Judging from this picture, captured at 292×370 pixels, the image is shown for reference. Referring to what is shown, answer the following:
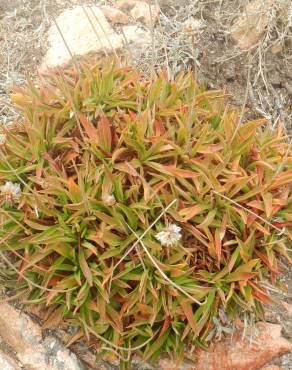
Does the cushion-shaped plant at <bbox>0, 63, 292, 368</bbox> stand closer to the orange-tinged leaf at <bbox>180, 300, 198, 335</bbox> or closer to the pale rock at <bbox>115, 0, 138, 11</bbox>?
the orange-tinged leaf at <bbox>180, 300, 198, 335</bbox>

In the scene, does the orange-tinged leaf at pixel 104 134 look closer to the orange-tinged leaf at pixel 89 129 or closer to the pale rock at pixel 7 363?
the orange-tinged leaf at pixel 89 129

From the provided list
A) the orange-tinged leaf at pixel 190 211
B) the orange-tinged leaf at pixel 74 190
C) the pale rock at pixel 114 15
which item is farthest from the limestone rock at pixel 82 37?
the orange-tinged leaf at pixel 190 211

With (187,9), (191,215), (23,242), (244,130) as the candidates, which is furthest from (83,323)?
(187,9)

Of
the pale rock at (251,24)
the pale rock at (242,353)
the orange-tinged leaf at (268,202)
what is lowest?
the pale rock at (242,353)

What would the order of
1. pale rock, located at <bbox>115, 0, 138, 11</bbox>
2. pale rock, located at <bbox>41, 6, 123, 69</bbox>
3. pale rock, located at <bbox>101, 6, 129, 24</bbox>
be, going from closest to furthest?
pale rock, located at <bbox>41, 6, 123, 69</bbox> < pale rock, located at <bbox>101, 6, 129, 24</bbox> < pale rock, located at <bbox>115, 0, 138, 11</bbox>

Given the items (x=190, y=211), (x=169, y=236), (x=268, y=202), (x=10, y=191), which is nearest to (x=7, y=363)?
(x=10, y=191)

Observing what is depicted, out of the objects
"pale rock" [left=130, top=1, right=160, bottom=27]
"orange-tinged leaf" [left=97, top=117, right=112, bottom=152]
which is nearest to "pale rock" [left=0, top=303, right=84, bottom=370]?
"orange-tinged leaf" [left=97, top=117, right=112, bottom=152]

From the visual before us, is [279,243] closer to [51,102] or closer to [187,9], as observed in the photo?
[51,102]

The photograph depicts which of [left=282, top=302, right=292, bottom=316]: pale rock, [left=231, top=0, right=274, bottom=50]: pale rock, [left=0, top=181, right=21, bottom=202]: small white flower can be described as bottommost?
[left=282, top=302, right=292, bottom=316]: pale rock
